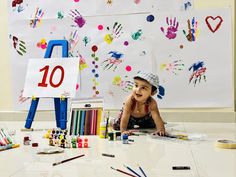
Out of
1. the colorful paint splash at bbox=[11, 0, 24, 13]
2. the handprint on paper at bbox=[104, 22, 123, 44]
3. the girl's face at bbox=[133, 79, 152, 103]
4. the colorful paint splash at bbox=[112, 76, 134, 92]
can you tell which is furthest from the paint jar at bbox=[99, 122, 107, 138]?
the colorful paint splash at bbox=[11, 0, 24, 13]

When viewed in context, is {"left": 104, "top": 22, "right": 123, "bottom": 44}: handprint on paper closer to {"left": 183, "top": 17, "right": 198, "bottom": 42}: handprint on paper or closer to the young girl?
{"left": 183, "top": 17, "right": 198, "bottom": 42}: handprint on paper

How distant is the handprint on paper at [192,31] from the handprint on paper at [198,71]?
0.44 feet

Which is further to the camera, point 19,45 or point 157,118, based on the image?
point 19,45

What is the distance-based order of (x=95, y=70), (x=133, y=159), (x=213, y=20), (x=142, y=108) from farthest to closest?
(x=95, y=70)
(x=213, y=20)
(x=142, y=108)
(x=133, y=159)

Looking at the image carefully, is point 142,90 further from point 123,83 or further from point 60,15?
point 60,15

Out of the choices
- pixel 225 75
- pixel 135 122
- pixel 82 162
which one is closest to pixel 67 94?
pixel 135 122

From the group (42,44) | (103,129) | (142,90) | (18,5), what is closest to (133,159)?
(103,129)

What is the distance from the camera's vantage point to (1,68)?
2143mm

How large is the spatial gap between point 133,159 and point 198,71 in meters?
1.02

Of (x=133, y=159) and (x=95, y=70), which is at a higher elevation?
(x=95, y=70)

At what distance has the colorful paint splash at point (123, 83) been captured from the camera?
201 cm

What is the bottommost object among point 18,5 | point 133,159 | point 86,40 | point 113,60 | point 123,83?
point 133,159

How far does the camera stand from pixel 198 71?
1941 millimetres

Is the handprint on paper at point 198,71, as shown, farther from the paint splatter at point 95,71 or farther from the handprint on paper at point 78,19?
the handprint on paper at point 78,19
